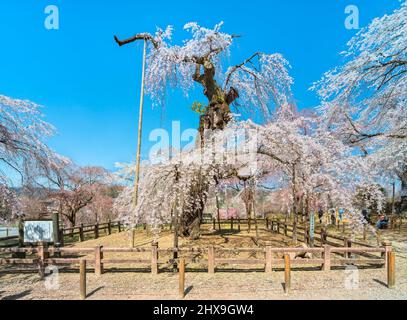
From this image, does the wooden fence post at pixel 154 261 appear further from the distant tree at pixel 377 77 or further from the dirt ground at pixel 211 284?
the distant tree at pixel 377 77

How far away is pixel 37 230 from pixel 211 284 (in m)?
8.13

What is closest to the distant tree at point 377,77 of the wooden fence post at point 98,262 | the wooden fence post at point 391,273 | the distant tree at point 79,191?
the wooden fence post at point 391,273

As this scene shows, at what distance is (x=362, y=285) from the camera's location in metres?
6.82

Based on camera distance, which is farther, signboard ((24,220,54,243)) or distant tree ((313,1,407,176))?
signboard ((24,220,54,243))

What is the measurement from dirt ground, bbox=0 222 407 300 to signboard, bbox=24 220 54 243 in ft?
8.15

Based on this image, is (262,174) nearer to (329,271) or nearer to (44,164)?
(329,271)

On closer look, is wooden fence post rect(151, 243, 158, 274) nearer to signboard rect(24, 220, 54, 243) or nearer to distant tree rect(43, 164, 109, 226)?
signboard rect(24, 220, 54, 243)

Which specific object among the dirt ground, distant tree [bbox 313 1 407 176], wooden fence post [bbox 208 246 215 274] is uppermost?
distant tree [bbox 313 1 407 176]

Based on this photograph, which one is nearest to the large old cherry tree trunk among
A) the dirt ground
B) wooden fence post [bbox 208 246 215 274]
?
the dirt ground

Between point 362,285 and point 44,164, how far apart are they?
31.8ft

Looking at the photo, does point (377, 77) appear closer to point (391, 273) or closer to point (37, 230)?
point (391, 273)

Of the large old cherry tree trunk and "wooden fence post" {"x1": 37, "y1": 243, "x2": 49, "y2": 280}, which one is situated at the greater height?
the large old cherry tree trunk

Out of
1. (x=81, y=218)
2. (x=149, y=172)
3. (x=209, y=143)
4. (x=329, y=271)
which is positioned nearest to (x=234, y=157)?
(x=209, y=143)

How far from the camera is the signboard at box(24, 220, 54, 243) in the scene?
10.9 metres
